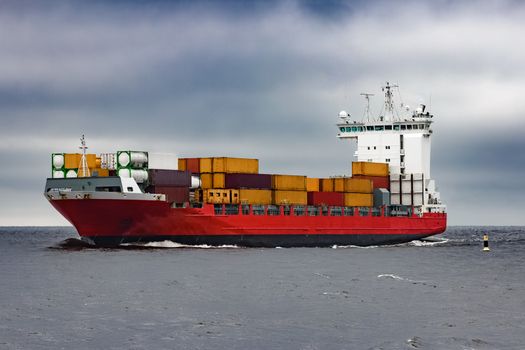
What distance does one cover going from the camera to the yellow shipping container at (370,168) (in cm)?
8031

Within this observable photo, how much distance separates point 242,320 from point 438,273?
72.8 feet

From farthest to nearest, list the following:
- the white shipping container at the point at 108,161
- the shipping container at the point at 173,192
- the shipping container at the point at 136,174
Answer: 1. the white shipping container at the point at 108,161
2. the shipping container at the point at 173,192
3. the shipping container at the point at 136,174

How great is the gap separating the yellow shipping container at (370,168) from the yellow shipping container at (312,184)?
5.60 meters

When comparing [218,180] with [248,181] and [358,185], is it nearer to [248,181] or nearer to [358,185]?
[248,181]

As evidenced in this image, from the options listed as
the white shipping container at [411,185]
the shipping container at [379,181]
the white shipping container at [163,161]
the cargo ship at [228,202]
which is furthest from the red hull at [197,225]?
the white shipping container at [411,185]

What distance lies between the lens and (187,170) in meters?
66.2

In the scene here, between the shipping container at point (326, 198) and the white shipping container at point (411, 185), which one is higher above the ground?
the white shipping container at point (411, 185)

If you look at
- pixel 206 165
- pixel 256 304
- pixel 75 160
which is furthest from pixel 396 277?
pixel 75 160

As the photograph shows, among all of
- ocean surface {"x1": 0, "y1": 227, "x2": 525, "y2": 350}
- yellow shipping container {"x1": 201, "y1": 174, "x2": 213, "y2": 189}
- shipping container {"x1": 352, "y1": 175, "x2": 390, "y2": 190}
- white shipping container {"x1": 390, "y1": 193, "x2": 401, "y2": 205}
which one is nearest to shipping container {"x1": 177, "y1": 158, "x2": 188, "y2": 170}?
yellow shipping container {"x1": 201, "y1": 174, "x2": 213, "y2": 189}

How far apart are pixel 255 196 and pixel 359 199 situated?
47.2ft

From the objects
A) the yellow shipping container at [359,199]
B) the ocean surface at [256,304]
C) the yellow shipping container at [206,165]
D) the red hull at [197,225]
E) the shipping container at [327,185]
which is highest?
the yellow shipping container at [206,165]

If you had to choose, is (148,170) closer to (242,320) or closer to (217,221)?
(217,221)

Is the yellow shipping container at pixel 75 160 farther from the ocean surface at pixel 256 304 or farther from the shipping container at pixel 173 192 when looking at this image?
the ocean surface at pixel 256 304

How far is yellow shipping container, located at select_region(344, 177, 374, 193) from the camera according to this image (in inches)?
2990
